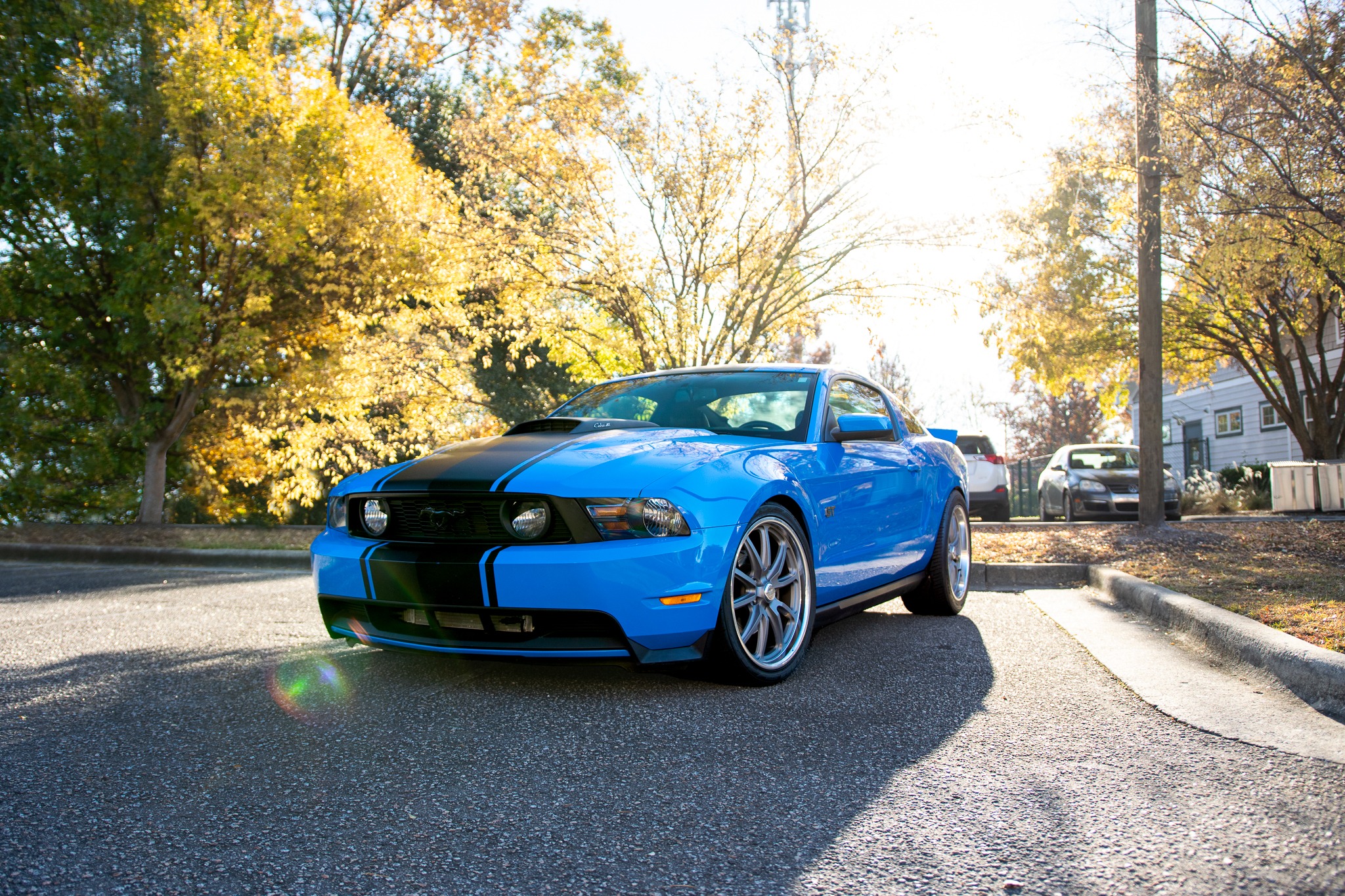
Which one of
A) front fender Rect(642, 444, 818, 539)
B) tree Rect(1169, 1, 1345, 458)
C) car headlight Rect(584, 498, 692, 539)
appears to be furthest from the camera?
tree Rect(1169, 1, 1345, 458)

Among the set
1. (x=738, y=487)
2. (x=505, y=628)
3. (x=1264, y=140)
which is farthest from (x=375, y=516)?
(x=1264, y=140)

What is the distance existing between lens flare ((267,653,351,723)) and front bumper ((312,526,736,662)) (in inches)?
13.9

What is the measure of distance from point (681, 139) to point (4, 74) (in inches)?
354

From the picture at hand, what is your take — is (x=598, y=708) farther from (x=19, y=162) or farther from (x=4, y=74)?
(x=4, y=74)

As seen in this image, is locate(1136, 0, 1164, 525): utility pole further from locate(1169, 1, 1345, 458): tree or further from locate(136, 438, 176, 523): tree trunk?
locate(136, 438, 176, 523): tree trunk

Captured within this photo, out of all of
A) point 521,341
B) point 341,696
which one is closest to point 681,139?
point 521,341

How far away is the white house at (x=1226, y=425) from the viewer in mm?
27000

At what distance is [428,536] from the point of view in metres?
3.89

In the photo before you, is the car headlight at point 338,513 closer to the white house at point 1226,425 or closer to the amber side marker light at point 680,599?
the amber side marker light at point 680,599

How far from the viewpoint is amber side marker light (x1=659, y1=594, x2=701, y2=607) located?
3598 mm

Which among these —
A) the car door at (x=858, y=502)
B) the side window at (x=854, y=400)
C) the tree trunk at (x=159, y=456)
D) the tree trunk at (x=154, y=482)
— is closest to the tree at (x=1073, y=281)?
the side window at (x=854, y=400)

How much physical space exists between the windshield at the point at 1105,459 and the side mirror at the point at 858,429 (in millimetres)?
13788

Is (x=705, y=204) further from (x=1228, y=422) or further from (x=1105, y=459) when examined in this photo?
(x=1228, y=422)

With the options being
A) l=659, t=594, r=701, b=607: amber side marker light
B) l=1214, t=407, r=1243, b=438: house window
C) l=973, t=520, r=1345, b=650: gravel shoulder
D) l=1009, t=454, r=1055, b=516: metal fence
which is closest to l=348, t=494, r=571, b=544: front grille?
l=659, t=594, r=701, b=607: amber side marker light
